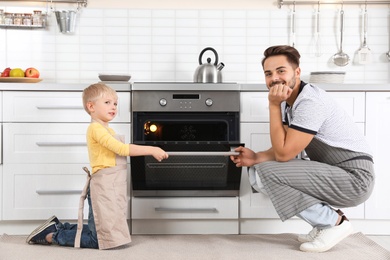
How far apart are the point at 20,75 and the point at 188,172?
1.25m

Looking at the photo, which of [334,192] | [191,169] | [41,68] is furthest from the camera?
[41,68]

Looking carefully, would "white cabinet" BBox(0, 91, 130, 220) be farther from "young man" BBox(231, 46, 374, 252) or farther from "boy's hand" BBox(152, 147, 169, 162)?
"young man" BBox(231, 46, 374, 252)

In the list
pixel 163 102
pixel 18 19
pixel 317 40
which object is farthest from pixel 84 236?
pixel 317 40

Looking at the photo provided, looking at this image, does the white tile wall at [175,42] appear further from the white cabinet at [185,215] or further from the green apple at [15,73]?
the white cabinet at [185,215]

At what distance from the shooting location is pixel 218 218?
3828mm

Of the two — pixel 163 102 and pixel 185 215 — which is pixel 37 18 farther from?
pixel 185 215

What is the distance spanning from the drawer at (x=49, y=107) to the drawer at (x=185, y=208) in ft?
1.68

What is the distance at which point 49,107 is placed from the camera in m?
3.80

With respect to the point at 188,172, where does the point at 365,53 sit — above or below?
above

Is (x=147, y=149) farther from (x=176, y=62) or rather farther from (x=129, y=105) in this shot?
(x=176, y=62)

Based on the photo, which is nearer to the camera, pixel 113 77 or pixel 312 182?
pixel 312 182

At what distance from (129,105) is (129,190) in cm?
50

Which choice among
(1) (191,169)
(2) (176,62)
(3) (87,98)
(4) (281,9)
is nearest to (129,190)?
(1) (191,169)

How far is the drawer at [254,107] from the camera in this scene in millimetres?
3885
